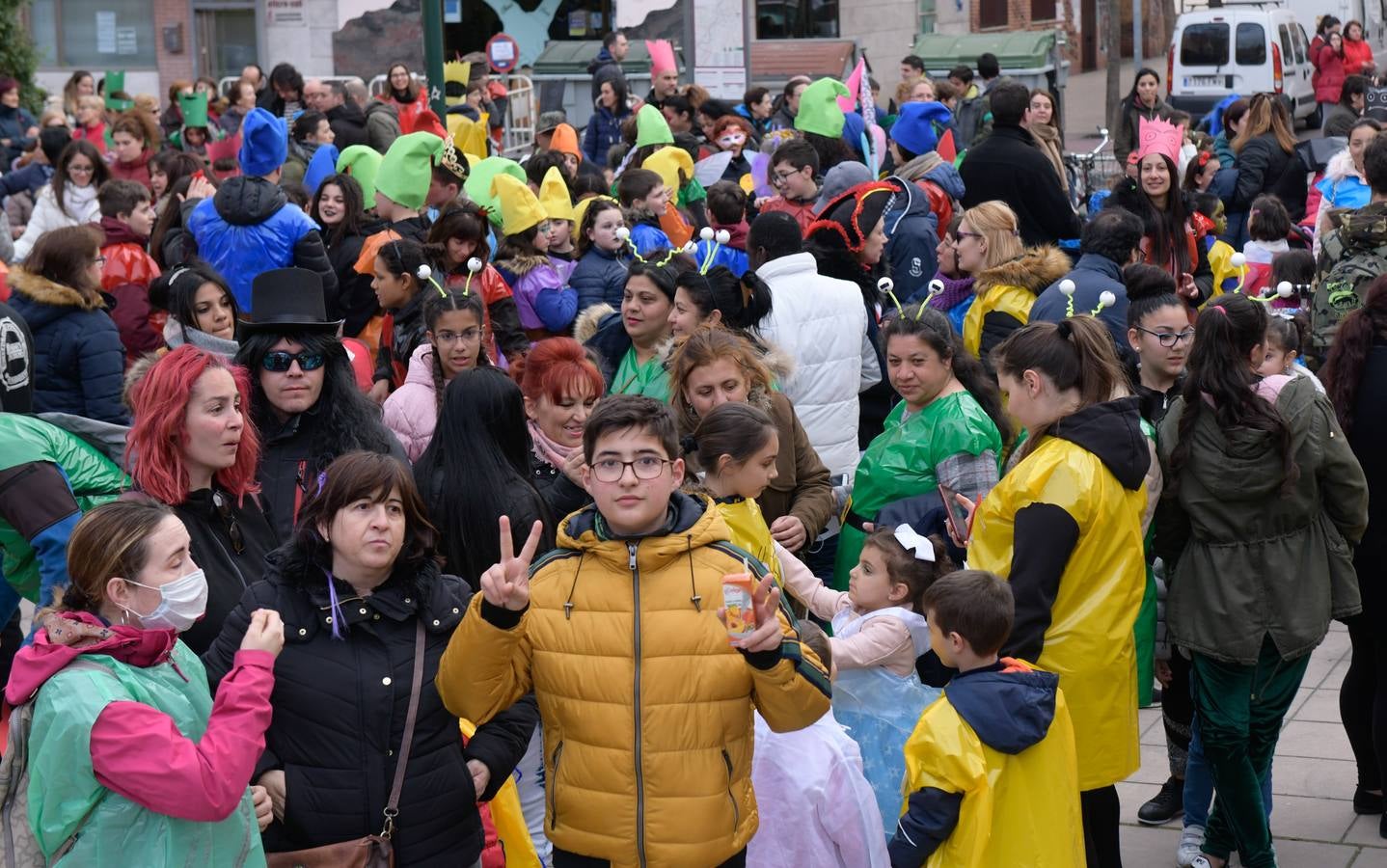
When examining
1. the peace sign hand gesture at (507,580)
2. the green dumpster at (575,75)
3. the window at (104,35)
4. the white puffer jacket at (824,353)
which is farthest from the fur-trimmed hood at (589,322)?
the window at (104,35)

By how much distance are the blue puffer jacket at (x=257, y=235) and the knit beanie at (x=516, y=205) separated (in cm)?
93

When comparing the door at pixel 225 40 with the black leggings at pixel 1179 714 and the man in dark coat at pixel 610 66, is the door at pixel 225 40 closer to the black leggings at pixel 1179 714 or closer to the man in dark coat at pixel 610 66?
the man in dark coat at pixel 610 66

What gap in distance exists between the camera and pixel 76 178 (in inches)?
Result: 480

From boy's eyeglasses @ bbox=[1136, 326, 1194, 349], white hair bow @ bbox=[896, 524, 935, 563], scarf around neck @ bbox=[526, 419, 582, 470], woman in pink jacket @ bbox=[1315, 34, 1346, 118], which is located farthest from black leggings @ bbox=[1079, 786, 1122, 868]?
woman in pink jacket @ bbox=[1315, 34, 1346, 118]

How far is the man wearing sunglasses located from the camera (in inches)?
200

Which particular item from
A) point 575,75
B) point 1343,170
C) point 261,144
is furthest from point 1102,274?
point 575,75

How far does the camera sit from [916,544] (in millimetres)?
5008

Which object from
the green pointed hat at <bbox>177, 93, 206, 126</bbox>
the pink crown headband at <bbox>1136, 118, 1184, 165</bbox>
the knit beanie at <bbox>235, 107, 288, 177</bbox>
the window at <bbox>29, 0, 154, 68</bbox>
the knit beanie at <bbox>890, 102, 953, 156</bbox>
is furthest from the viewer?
the window at <bbox>29, 0, 154, 68</bbox>

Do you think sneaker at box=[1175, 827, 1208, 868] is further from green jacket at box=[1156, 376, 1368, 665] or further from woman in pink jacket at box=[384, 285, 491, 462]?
woman in pink jacket at box=[384, 285, 491, 462]

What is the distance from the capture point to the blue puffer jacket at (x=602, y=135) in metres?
15.9

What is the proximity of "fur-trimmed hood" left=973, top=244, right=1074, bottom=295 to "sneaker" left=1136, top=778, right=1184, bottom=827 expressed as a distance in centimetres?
245

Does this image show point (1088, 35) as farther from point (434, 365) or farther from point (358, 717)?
point (358, 717)

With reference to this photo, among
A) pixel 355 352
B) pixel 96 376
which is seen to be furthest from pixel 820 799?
pixel 96 376

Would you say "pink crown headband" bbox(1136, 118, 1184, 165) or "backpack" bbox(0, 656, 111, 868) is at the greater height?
"pink crown headband" bbox(1136, 118, 1184, 165)
